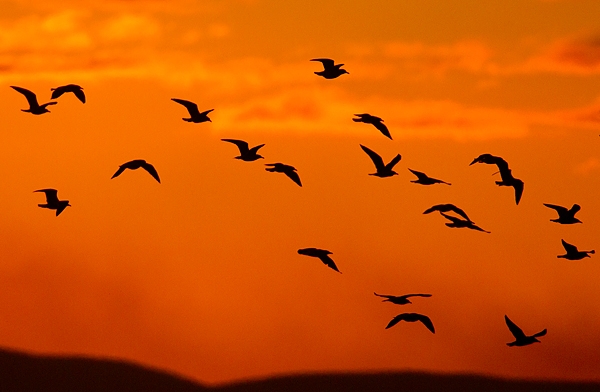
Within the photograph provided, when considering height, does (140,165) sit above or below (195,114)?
below

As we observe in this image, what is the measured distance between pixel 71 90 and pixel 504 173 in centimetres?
1701

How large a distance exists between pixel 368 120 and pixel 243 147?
4.76 metres

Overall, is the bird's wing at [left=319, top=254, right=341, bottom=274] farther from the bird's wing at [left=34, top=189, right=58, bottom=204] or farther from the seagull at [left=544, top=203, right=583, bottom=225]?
the bird's wing at [left=34, top=189, right=58, bottom=204]

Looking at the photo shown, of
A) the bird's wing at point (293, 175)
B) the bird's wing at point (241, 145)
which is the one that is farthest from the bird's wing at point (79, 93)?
the bird's wing at point (293, 175)

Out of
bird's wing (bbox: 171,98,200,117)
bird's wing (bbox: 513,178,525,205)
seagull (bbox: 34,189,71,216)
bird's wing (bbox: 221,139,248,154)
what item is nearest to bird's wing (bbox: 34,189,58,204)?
seagull (bbox: 34,189,71,216)

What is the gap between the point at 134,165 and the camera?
51.2 metres

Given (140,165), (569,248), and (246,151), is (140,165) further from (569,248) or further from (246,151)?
(569,248)

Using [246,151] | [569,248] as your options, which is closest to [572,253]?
[569,248]

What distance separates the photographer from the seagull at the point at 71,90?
171 ft

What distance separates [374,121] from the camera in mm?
50750

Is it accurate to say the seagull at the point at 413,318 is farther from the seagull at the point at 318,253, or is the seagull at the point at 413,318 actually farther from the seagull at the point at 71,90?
the seagull at the point at 71,90

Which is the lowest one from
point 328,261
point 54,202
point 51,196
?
point 328,261

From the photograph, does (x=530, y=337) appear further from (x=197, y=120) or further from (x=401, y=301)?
(x=197, y=120)

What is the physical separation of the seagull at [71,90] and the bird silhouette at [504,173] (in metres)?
15.2
